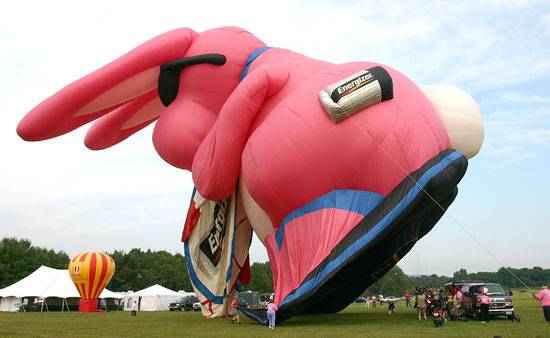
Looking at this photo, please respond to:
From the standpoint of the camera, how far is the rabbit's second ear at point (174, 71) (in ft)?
48.8

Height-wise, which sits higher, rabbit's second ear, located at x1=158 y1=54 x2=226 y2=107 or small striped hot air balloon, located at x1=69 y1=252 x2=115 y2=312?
rabbit's second ear, located at x1=158 y1=54 x2=226 y2=107

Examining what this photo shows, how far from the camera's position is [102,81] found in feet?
45.1

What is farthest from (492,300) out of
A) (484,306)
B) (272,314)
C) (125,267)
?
(125,267)

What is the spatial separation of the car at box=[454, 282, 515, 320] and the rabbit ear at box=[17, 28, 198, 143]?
1199 cm

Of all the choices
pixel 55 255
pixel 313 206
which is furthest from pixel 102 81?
pixel 55 255

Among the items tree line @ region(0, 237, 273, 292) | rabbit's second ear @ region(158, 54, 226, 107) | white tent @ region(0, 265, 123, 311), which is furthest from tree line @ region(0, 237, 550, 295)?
rabbit's second ear @ region(158, 54, 226, 107)

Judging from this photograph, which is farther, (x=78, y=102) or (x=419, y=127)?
(x=78, y=102)

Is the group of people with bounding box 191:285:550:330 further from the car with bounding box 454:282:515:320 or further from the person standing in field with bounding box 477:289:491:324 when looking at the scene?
the car with bounding box 454:282:515:320

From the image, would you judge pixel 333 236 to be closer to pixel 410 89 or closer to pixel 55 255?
pixel 410 89

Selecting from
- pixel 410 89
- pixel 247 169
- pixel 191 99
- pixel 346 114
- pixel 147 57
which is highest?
pixel 147 57

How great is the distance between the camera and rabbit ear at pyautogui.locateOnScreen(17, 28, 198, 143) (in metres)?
13.5

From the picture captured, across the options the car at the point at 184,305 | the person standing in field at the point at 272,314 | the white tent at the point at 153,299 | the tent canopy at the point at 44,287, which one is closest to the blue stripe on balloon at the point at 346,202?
the person standing in field at the point at 272,314

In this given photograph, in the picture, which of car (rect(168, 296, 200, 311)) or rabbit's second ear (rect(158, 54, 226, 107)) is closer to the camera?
rabbit's second ear (rect(158, 54, 226, 107))

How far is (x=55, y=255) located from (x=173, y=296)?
33.3 metres
